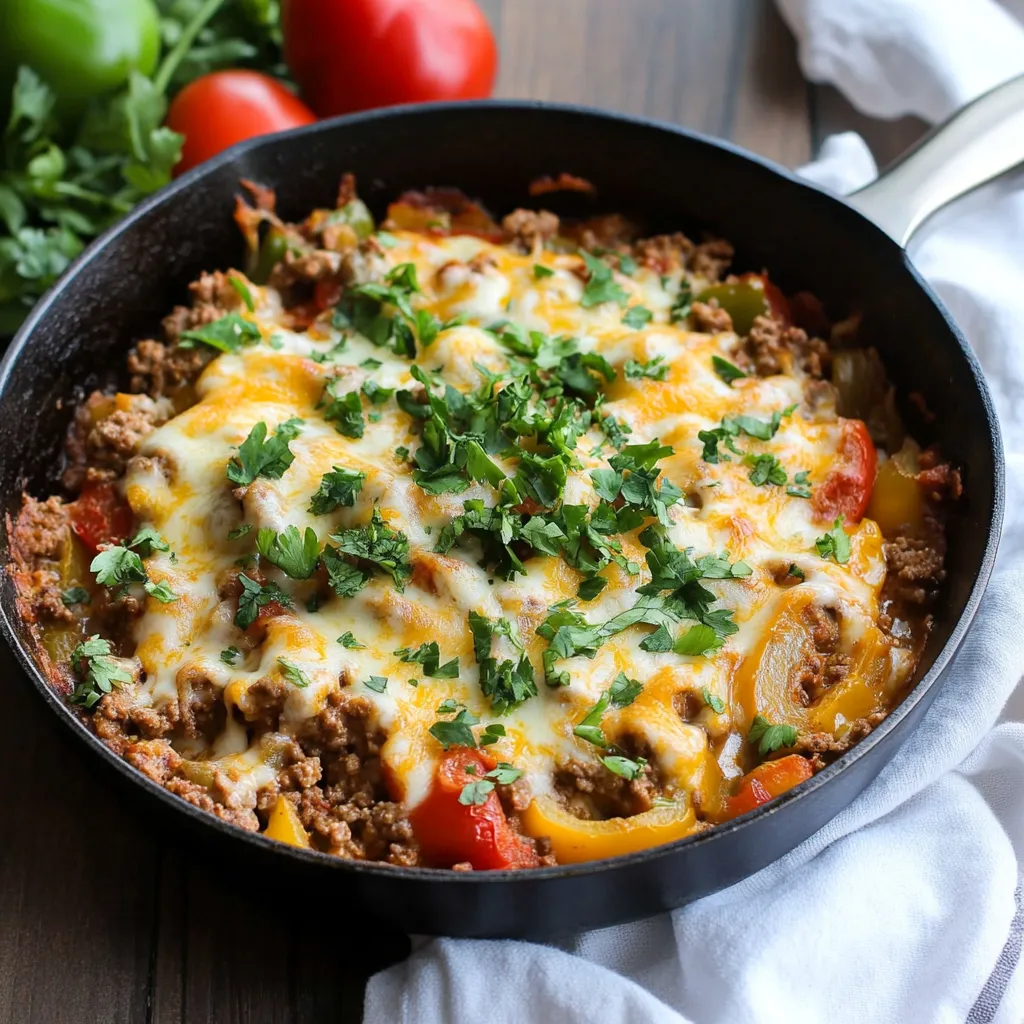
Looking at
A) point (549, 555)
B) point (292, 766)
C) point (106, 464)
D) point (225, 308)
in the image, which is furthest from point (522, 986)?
point (225, 308)

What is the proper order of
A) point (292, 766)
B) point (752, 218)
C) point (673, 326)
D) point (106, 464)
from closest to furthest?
1. point (292, 766)
2. point (106, 464)
3. point (673, 326)
4. point (752, 218)

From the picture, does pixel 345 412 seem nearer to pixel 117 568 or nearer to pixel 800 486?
pixel 117 568


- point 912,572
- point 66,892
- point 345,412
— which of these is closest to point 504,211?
point 345,412

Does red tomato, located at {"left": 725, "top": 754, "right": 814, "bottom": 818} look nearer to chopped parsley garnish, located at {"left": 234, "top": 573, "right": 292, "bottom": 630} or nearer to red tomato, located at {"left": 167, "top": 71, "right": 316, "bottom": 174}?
chopped parsley garnish, located at {"left": 234, "top": 573, "right": 292, "bottom": 630}

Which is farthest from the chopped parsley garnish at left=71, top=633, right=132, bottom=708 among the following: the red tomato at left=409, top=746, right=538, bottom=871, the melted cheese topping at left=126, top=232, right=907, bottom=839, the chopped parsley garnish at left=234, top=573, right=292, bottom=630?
the red tomato at left=409, top=746, right=538, bottom=871

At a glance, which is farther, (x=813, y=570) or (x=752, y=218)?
(x=752, y=218)

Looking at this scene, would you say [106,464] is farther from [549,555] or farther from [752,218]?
[752,218]
